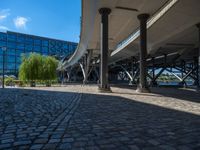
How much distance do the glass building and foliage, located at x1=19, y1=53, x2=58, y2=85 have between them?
55537mm

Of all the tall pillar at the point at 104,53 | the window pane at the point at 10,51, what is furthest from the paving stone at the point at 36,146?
the window pane at the point at 10,51

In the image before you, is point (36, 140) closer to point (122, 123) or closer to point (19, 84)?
point (122, 123)

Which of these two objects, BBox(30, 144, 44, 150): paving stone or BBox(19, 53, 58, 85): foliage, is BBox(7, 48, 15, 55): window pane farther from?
BBox(30, 144, 44, 150): paving stone

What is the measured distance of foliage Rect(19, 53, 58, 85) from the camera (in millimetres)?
37909

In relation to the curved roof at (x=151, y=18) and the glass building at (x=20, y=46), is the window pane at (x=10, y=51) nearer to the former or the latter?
the glass building at (x=20, y=46)

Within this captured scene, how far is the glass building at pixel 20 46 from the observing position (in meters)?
99.6

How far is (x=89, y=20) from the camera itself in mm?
25672

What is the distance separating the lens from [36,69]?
38594 millimetres

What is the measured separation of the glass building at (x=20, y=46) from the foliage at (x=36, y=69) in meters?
55.5

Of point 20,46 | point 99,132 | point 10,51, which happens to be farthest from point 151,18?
point 20,46

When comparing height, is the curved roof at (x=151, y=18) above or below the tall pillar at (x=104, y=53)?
above

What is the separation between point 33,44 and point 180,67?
72490 mm

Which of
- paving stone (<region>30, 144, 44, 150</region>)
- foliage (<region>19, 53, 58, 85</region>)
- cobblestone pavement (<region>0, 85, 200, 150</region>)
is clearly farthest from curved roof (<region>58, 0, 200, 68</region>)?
paving stone (<region>30, 144, 44, 150</region>)

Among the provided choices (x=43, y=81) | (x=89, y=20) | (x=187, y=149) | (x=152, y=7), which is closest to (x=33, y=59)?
(x=43, y=81)
